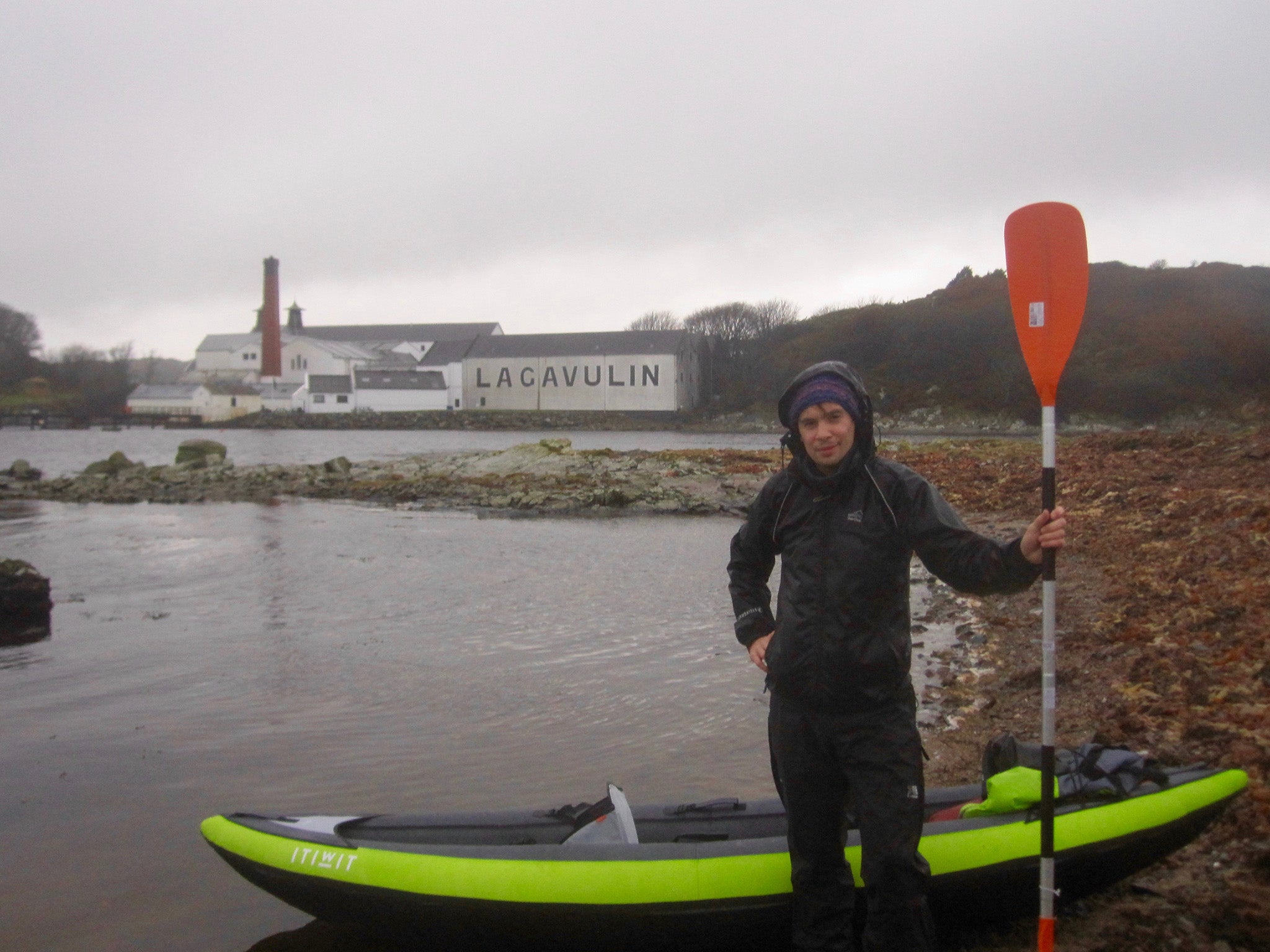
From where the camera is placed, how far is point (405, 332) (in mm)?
111062

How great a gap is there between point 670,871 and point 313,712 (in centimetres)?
484

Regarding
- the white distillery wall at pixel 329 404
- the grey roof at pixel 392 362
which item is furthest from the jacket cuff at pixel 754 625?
the grey roof at pixel 392 362

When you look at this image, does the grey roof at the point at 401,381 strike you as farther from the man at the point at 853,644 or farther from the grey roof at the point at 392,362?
the man at the point at 853,644

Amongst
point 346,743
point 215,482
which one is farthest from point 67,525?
point 346,743

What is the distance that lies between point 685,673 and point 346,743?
2.88 meters

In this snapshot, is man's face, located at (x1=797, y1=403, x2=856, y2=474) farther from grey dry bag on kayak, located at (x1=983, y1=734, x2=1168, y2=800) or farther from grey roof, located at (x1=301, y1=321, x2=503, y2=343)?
grey roof, located at (x1=301, y1=321, x2=503, y2=343)

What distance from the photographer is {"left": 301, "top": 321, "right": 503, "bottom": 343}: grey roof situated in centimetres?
10788

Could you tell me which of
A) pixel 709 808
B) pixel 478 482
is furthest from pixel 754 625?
pixel 478 482

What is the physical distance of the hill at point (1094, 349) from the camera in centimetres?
5281

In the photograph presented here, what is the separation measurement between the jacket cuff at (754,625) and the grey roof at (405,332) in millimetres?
103031

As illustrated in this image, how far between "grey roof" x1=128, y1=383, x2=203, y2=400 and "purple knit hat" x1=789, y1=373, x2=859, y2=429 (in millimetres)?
96994

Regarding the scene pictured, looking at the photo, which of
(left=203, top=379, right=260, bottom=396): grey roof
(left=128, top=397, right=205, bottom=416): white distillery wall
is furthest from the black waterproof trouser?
(left=203, top=379, right=260, bottom=396): grey roof

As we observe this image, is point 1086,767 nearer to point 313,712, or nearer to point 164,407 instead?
point 313,712

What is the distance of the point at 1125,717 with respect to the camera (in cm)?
514
